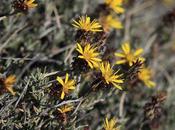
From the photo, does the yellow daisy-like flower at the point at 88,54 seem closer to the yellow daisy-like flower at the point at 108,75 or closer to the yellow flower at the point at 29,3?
the yellow daisy-like flower at the point at 108,75

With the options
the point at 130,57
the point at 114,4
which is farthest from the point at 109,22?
the point at 130,57

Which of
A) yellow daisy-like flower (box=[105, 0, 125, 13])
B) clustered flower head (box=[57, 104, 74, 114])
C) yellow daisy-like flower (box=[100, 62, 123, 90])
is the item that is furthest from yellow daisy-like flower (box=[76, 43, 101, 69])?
yellow daisy-like flower (box=[105, 0, 125, 13])

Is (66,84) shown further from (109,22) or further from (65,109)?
(109,22)

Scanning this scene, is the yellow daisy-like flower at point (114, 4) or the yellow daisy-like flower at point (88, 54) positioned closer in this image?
the yellow daisy-like flower at point (88, 54)

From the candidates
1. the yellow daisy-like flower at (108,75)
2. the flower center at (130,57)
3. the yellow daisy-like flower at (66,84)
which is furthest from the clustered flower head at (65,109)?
the flower center at (130,57)

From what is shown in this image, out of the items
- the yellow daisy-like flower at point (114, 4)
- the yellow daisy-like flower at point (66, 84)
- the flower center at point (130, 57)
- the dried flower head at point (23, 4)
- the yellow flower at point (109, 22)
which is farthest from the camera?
the yellow flower at point (109, 22)

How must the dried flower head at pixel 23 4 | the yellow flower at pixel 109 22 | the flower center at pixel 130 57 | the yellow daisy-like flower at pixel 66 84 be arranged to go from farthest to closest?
the yellow flower at pixel 109 22
the flower center at pixel 130 57
the dried flower head at pixel 23 4
the yellow daisy-like flower at pixel 66 84

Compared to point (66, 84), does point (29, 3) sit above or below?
above

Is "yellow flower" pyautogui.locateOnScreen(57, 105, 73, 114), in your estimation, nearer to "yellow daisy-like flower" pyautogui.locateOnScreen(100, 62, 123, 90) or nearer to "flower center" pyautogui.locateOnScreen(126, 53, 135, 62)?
"yellow daisy-like flower" pyautogui.locateOnScreen(100, 62, 123, 90)

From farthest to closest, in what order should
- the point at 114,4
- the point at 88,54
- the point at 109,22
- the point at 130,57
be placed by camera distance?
the point at 109,22, the point at 114,4, the point at 130,57, the point at 88,54

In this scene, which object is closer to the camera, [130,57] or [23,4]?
[23,4]

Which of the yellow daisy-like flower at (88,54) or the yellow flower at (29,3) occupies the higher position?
the yellow flower at (29,3)

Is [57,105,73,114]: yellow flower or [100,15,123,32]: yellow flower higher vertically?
[100,15,123,32]: yellow flower

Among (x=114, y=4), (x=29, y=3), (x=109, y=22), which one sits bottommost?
(x=109, y=22)
